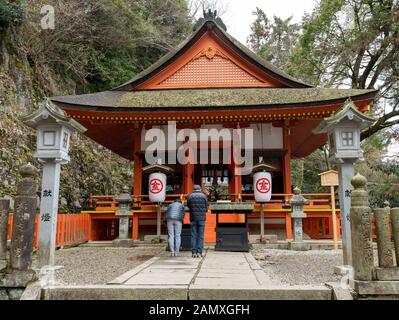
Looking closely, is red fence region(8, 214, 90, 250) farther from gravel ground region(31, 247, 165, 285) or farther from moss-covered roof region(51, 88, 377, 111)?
moss-covered roof region(51, 88, 377, 111)

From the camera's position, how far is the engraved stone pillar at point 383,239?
4.79 meters

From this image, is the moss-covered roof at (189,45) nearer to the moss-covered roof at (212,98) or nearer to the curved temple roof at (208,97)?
the curved temple roof at (208,97)

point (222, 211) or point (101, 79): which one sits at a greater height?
point (101, 79)

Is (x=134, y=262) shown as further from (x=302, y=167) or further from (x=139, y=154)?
(x=302, y=167)

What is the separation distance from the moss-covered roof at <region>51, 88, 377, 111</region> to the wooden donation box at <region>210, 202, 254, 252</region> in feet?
12.7

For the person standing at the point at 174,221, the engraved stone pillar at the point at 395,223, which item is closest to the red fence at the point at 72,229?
the person standing at the point at 174,221

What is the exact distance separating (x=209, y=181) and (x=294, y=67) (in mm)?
11356

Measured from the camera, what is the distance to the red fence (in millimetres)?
11078

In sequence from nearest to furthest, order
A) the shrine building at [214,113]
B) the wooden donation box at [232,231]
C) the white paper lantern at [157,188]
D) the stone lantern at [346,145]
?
the stone lantern at [346,145]
the wooden donation box at [232,231]
the white paper lantern at [157,188]
the shrine building at [214,113]

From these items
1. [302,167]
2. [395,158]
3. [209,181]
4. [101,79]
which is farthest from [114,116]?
[302,167]

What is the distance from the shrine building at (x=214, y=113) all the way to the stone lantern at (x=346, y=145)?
4955 mm

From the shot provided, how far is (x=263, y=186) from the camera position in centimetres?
1120

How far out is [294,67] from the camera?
22.4 metres

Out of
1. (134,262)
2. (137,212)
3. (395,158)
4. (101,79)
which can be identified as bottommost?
(134,262)
